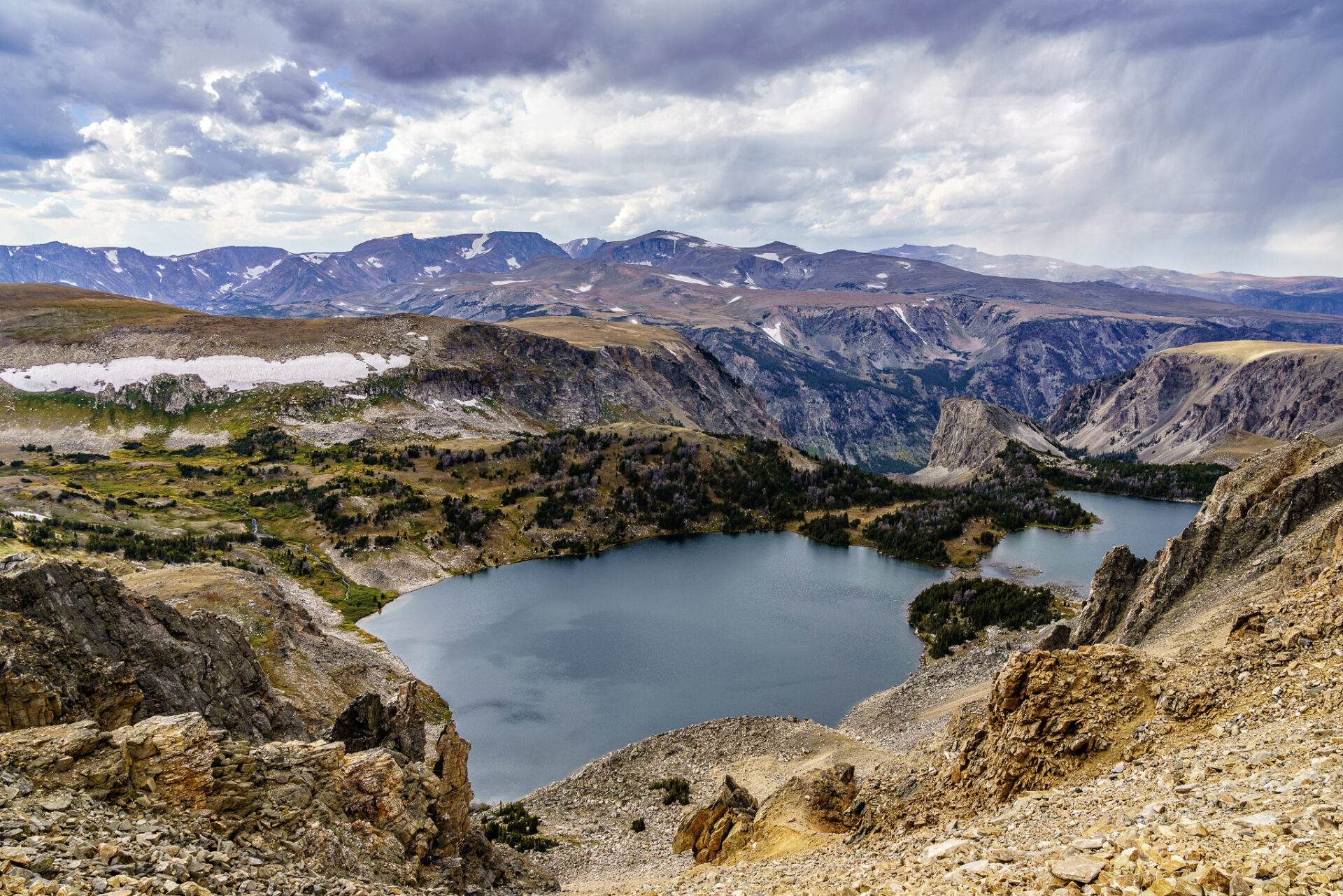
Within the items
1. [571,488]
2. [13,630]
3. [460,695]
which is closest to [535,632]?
[460,695]

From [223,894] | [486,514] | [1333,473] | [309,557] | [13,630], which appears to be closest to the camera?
[223,894]

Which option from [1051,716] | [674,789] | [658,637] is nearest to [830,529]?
[658,637]

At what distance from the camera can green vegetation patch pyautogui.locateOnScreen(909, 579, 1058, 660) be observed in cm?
6334

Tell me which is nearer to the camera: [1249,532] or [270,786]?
[270,786]

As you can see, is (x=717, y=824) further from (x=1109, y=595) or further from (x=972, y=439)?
(x=972, y=439)

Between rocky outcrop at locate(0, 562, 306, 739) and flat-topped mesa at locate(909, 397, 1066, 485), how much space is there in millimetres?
141551

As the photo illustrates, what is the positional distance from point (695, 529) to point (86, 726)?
95732mm

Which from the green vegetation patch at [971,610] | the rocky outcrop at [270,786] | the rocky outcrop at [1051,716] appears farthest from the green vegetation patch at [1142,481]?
the rocky outcrop at [270,786]

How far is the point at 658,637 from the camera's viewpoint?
6644 centimetres

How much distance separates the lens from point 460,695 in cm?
5472

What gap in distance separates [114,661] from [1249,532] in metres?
46.4

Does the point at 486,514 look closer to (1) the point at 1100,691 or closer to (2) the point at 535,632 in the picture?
(2) the point at 535,632

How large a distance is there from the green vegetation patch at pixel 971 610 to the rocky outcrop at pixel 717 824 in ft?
119

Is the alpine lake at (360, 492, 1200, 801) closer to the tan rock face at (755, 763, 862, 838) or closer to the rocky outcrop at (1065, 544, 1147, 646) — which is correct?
the rocky outcrop at (1065, 544, 1147, 646)
